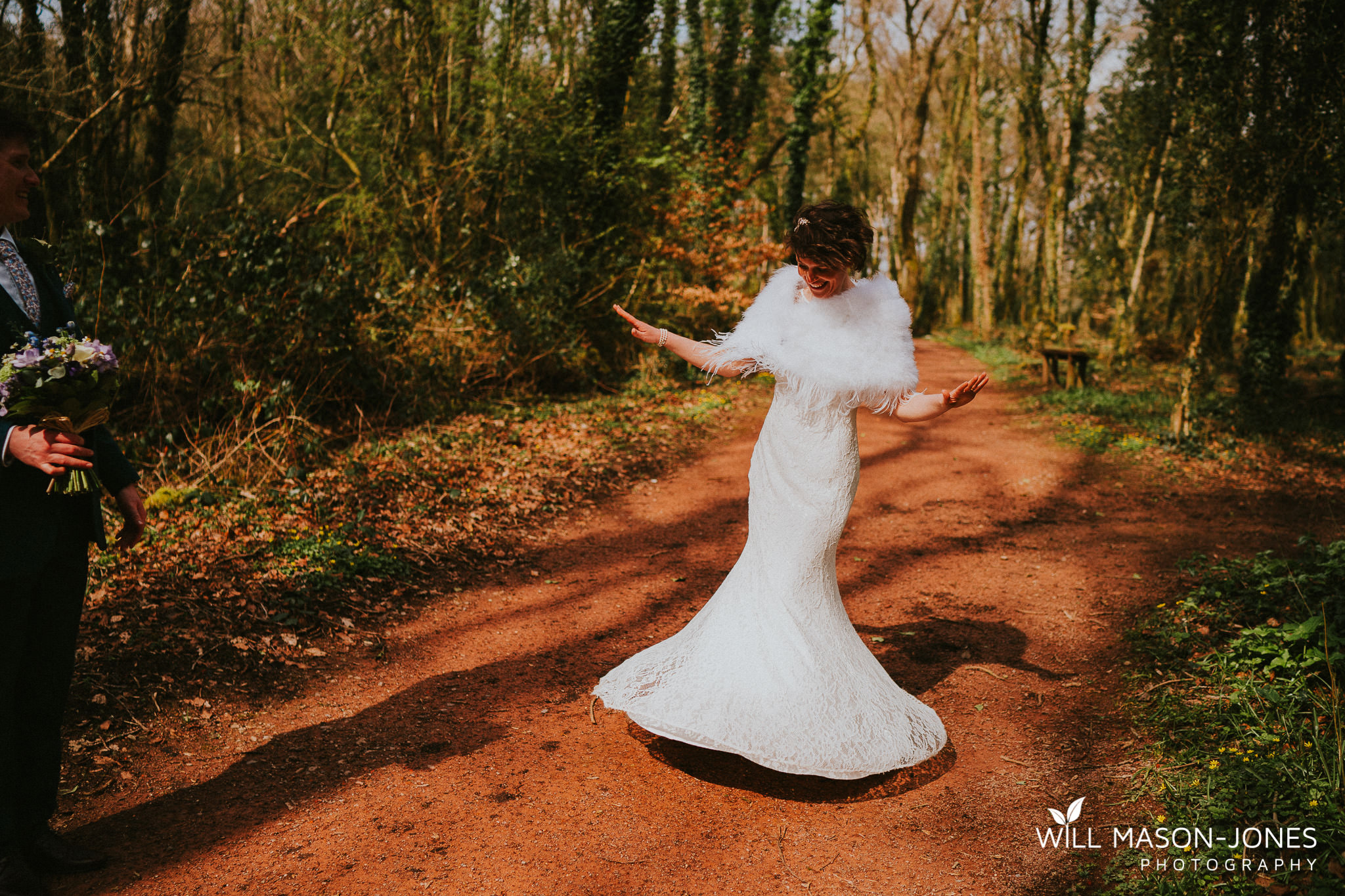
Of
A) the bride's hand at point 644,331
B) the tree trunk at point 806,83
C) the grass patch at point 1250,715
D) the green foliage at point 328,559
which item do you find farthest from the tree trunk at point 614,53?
the grass patch at point 1250,715

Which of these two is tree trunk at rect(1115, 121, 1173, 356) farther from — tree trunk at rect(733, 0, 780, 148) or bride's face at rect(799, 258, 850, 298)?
bride's face at rect(799, 258, 850, 298)

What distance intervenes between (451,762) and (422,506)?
11.5 ft

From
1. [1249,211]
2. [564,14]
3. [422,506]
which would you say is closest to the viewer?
[422,506]

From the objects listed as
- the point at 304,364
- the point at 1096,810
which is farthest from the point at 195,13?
the point at 1096,810

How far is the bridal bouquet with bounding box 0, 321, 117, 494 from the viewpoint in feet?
8.29

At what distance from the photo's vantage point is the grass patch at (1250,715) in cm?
289

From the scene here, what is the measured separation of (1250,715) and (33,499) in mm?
5031

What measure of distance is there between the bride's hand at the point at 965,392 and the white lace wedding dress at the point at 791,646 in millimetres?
202

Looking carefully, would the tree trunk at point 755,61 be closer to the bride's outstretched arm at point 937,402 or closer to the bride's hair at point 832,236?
the bride's hair at point 832,236

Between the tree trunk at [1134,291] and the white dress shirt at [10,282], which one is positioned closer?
the white dress shirt at [10,282]

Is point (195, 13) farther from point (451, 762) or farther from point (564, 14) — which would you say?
point (451, 762)

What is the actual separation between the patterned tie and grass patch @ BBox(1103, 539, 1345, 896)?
4.23 meters

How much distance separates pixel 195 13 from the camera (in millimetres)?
9867

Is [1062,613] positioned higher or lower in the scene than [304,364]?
lower
